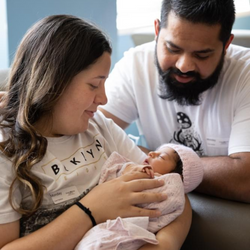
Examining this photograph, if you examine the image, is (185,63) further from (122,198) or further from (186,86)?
(122,198)

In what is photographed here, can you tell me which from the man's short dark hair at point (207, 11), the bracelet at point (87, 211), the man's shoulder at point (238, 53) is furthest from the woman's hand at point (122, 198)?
the man's shoulder at point (238, 53)

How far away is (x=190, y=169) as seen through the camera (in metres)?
1.53

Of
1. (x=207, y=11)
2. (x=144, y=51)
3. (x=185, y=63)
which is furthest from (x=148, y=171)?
(x=144, y=51)

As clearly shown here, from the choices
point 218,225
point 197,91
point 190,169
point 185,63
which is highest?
point 185,63

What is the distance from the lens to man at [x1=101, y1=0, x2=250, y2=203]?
170 centimetres

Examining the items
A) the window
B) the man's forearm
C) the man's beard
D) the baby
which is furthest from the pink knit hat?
the window

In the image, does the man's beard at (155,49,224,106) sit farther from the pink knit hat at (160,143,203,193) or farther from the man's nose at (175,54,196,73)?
the pink knit hat at (160,143,203,193)

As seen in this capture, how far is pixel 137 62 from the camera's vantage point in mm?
2055

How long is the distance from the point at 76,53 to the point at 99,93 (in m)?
0.15

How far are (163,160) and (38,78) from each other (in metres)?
0.57

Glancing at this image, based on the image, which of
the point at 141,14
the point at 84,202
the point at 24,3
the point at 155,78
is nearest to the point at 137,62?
the point at 155,78

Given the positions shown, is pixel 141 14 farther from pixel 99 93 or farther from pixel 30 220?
pixel 30 220

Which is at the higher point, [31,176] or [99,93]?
[99,93]

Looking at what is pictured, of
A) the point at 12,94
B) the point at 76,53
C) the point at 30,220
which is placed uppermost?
the point at 76,53
